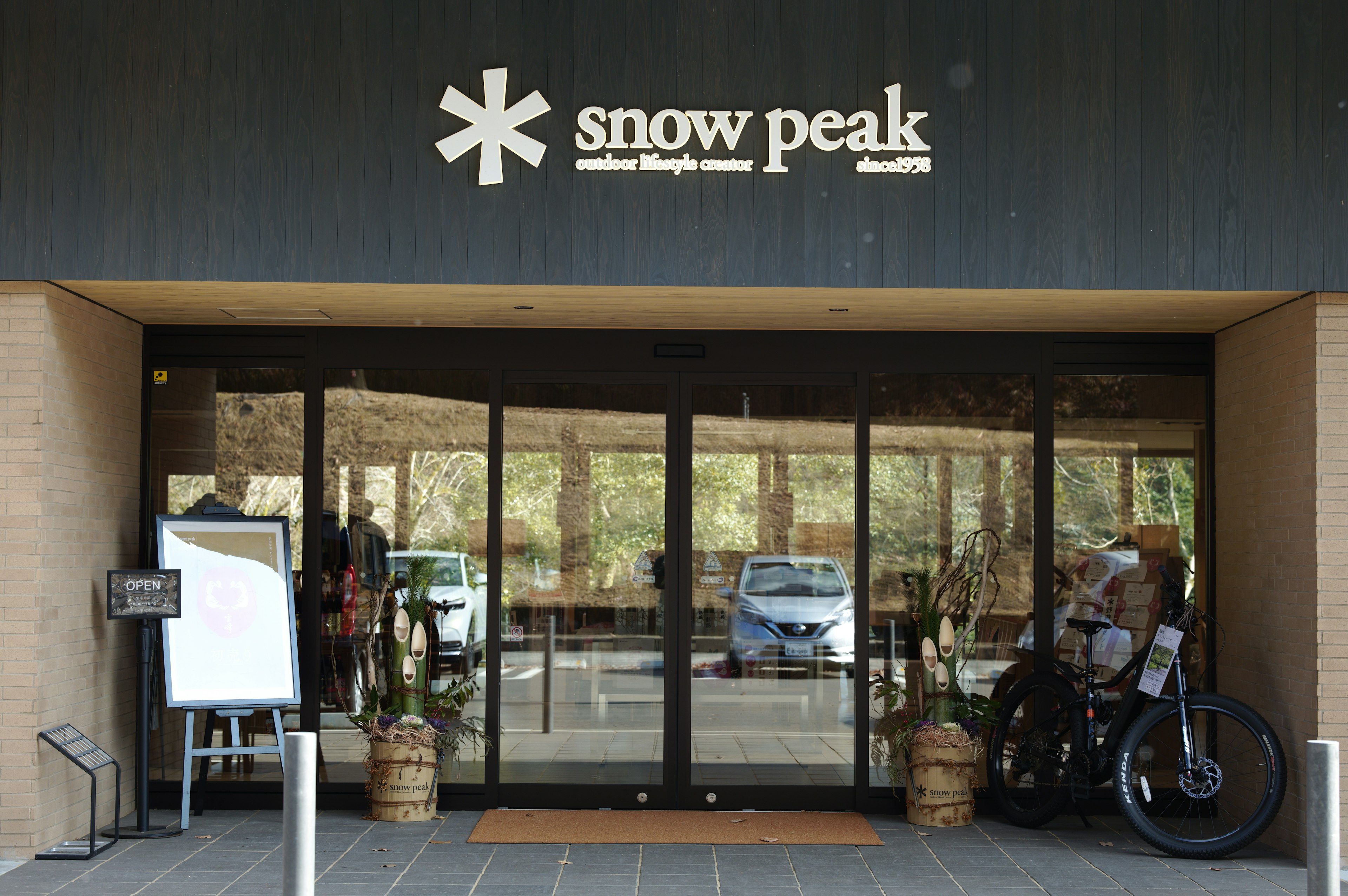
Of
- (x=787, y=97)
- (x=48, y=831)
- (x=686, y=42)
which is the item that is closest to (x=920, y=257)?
(x=787, y=97)

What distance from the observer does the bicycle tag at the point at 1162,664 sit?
5.73 metres

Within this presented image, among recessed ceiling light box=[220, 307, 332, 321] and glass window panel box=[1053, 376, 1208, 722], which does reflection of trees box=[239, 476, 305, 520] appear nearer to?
recessed ceiling light box=[220, 307, 332, 321]

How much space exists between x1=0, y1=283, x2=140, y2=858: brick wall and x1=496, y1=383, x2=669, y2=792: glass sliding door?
2.06 metres

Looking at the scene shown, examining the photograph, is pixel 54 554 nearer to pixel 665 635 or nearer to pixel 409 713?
pixel 409 713

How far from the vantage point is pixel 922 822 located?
6.05 metres

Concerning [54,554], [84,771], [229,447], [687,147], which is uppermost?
[687,147]

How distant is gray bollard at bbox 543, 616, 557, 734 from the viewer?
20.8 ft

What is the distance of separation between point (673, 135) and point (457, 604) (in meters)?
2.85

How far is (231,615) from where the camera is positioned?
19.8 ft

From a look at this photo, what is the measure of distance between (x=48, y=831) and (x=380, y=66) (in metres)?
3.95

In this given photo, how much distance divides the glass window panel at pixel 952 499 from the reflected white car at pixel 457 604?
2.22 metres

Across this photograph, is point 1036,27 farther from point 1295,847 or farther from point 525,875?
point 525,875

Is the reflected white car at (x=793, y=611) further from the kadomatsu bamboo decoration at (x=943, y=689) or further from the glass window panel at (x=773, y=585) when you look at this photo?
the kadomatsu bamboo decoration at (x=943, y=689)

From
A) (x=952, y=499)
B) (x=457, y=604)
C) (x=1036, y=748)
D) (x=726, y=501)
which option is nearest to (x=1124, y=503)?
(x=952, y=499)
